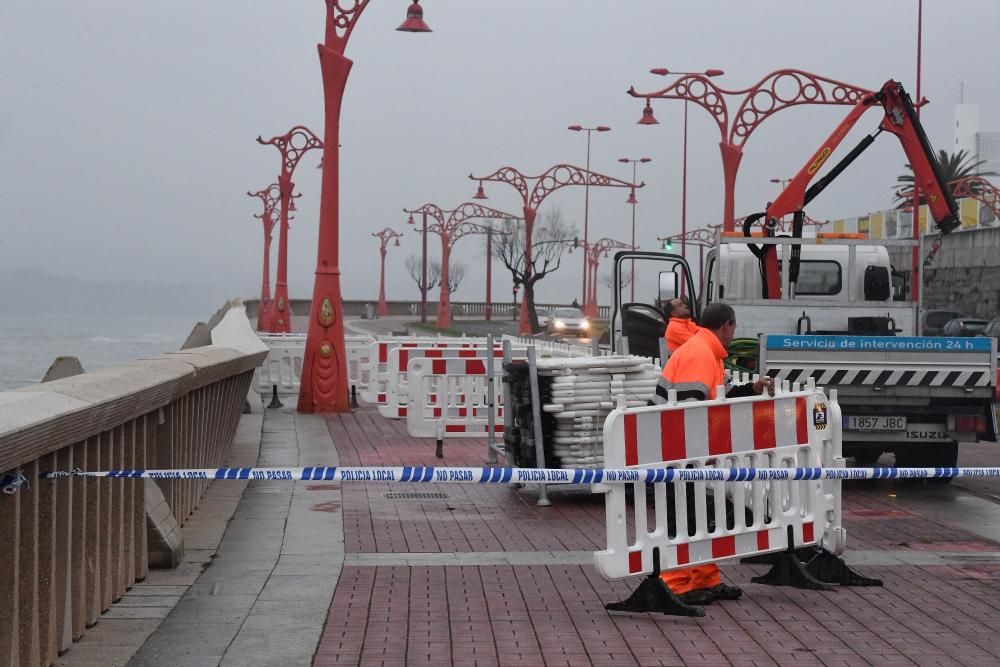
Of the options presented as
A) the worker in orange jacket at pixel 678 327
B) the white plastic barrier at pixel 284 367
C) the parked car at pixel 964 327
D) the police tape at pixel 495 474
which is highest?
the parked car at pixel 964 327

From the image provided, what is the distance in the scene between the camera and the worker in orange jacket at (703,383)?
8.23 meters

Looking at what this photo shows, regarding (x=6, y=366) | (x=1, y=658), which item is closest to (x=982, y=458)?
(x=1, y=658)

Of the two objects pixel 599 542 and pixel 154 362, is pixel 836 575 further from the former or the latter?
pixel 154 362

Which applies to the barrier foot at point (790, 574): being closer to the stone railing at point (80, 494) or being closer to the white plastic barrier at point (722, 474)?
the white plastic barrier at point (722, 474)

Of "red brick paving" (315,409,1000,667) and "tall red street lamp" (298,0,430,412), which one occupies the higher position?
"tall red street lamp" (298,0,430,412)

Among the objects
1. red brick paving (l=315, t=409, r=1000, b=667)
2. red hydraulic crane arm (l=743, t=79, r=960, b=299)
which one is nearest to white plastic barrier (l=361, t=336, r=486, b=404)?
red hydraulic crane arm (l=743, t=79, r=960, b=299)

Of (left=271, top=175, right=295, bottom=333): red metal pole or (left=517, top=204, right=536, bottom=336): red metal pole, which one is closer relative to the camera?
(left=271, top=175, right=295, bottom=333): red metal pole

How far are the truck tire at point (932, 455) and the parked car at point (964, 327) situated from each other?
1070 inches

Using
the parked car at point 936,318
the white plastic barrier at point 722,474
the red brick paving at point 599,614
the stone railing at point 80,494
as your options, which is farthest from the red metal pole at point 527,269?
the white plastic barrier at point 722,474

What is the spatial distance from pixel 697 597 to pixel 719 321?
153 centimetres

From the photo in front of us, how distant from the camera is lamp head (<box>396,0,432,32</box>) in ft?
80.5

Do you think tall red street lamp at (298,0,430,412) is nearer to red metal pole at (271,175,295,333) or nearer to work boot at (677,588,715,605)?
work boot at (677,588,715,605)

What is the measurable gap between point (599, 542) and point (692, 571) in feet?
7.79

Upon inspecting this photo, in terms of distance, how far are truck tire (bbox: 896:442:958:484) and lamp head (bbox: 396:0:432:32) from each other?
12.1 metres
